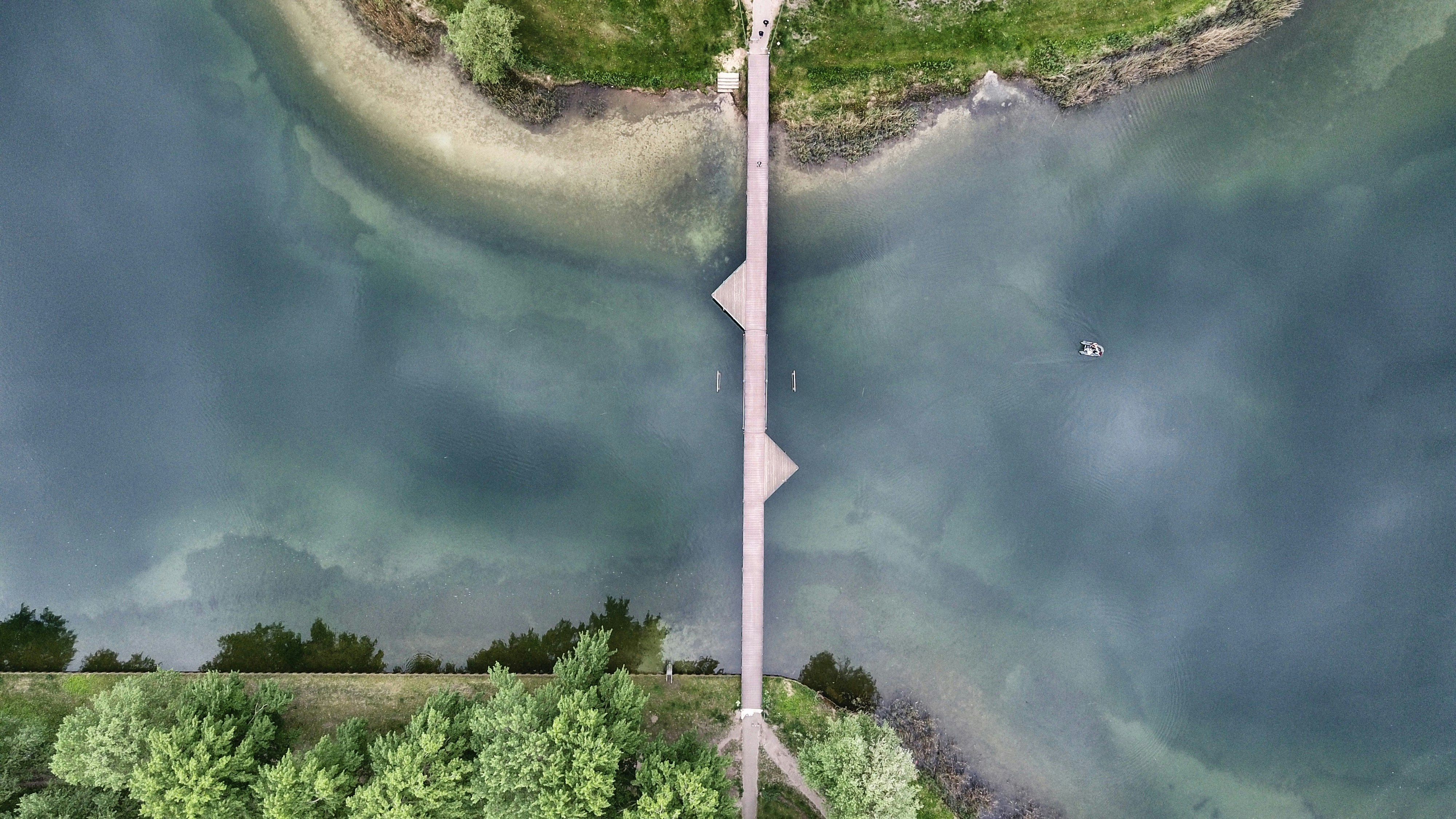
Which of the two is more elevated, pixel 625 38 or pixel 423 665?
pixel 625 38

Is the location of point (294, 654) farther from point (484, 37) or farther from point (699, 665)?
point (484, 37)

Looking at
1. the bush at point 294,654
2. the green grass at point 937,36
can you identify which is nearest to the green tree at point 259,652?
the bush at point 294,654

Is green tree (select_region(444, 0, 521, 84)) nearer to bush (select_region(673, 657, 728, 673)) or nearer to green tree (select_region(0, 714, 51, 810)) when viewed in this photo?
bush (select_region(673, 657, 728, 673))

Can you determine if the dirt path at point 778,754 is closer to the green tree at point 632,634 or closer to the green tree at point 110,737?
the green tree at point 632,634

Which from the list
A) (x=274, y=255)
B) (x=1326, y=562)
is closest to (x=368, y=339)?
(x=274, y=255)

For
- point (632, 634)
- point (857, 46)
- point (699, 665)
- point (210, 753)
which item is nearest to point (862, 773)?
point (699, 665)

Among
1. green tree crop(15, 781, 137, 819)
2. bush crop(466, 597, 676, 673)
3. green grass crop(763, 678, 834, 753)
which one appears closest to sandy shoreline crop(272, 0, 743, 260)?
bush crop(466, 597, 676, 673)
